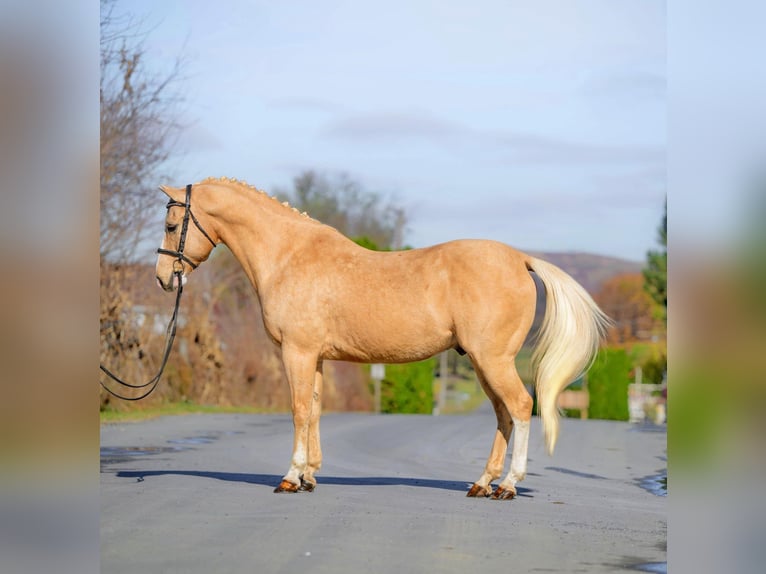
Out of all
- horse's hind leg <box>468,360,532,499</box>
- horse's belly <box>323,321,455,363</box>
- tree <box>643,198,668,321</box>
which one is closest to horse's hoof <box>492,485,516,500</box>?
horse's hind leg <box>468,360,532,499</box>

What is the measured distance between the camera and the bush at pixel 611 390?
1216 inches

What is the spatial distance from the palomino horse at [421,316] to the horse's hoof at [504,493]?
0.04 feet

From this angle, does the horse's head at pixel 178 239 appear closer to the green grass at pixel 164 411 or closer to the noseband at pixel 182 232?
the noseband at pixel 182 232

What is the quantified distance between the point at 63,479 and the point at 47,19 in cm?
223

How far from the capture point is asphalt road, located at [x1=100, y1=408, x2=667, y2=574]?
21.3ft

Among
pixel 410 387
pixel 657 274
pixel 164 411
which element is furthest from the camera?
pixel 657 274

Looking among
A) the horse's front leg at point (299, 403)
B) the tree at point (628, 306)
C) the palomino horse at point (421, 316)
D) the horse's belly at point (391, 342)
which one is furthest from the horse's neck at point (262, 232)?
the tree at point (628, 306)

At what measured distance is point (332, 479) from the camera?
10812 mm

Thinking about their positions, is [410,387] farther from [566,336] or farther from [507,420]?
[566,336]

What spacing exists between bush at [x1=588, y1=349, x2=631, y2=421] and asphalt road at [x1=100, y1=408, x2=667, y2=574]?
15.7 meters

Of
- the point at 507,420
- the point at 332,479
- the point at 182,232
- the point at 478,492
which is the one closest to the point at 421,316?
the point at 507,420

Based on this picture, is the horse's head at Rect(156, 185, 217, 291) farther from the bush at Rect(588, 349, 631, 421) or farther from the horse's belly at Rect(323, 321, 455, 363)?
the bush at Rect(588, 349, 631, 421)

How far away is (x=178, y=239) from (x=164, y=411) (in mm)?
13681

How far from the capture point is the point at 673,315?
5.79 meters
